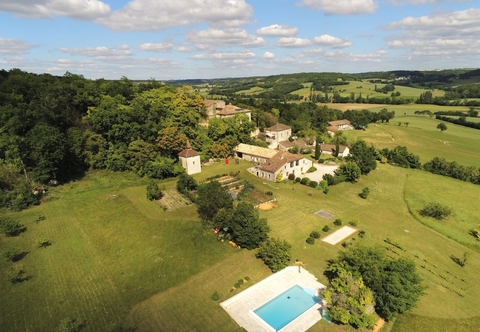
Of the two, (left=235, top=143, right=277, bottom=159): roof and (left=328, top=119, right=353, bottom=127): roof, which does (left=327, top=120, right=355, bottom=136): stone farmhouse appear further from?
(left=235, top=143, right=277, bottom=159): roof

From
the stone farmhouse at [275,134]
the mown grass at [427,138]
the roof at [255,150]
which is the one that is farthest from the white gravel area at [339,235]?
the mown grass at [427,138]

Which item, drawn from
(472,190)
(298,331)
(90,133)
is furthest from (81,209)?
(472,190)

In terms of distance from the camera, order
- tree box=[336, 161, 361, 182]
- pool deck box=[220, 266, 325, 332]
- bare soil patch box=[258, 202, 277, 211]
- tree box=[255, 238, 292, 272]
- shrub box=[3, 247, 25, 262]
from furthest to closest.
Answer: tree box=[336, 161, 361, 182], bare soil patch box=[258, 202, 277, 211], shrub box=[3, 247, 25, 262], tree box=[255, 238, 292, 272], pool deck box=[220, 266, 325, 332]

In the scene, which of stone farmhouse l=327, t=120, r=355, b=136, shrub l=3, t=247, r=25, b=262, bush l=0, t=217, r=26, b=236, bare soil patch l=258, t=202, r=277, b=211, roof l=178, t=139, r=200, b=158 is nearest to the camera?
shrub l=3, t=247, r=25, b=262

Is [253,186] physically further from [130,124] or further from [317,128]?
[317,128]

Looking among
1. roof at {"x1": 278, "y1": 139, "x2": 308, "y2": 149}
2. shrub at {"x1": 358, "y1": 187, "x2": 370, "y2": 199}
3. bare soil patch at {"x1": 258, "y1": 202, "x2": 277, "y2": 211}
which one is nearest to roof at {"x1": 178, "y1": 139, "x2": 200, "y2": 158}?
bare soil patch at {"x1": 258, "y1": 202, "x2": 277, "y2": 211}

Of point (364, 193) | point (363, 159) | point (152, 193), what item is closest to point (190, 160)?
point (152, 193)
